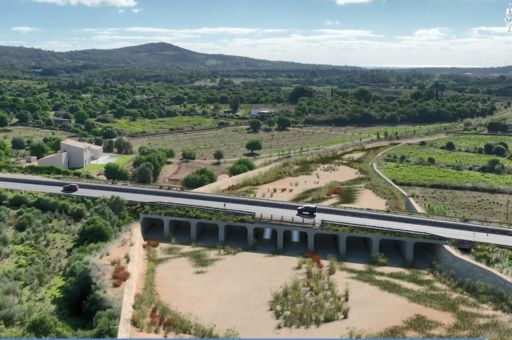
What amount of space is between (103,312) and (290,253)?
18576 mm

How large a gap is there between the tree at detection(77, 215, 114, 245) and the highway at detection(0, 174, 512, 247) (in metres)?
8.51

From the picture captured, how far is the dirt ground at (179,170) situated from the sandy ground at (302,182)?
12451 millimetres

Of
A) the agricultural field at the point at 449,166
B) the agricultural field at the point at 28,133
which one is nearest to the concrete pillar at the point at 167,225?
the agricultural field at the point at 449,166

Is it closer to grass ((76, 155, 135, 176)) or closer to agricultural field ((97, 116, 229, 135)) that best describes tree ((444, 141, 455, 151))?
grass ((76, 155, 135, 176))

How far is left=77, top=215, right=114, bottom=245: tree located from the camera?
43.3 metres

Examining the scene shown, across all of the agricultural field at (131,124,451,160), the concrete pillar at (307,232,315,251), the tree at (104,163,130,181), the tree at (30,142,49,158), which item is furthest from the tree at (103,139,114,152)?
the concrete pillar at (307,232,315,251)

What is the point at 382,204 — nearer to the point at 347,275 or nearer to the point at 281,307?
the point at 347,275

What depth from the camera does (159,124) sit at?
133750mm

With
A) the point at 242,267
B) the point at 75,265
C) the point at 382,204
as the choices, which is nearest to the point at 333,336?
the point at 242,267

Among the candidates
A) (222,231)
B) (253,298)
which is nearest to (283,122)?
(222,231)

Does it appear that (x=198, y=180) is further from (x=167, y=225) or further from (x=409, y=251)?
(x=409, y=251)

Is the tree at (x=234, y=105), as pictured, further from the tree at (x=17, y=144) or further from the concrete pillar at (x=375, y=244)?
the concrete pillar at (x=375, y=244)

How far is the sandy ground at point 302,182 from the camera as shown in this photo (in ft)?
210

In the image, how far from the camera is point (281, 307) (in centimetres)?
3522
